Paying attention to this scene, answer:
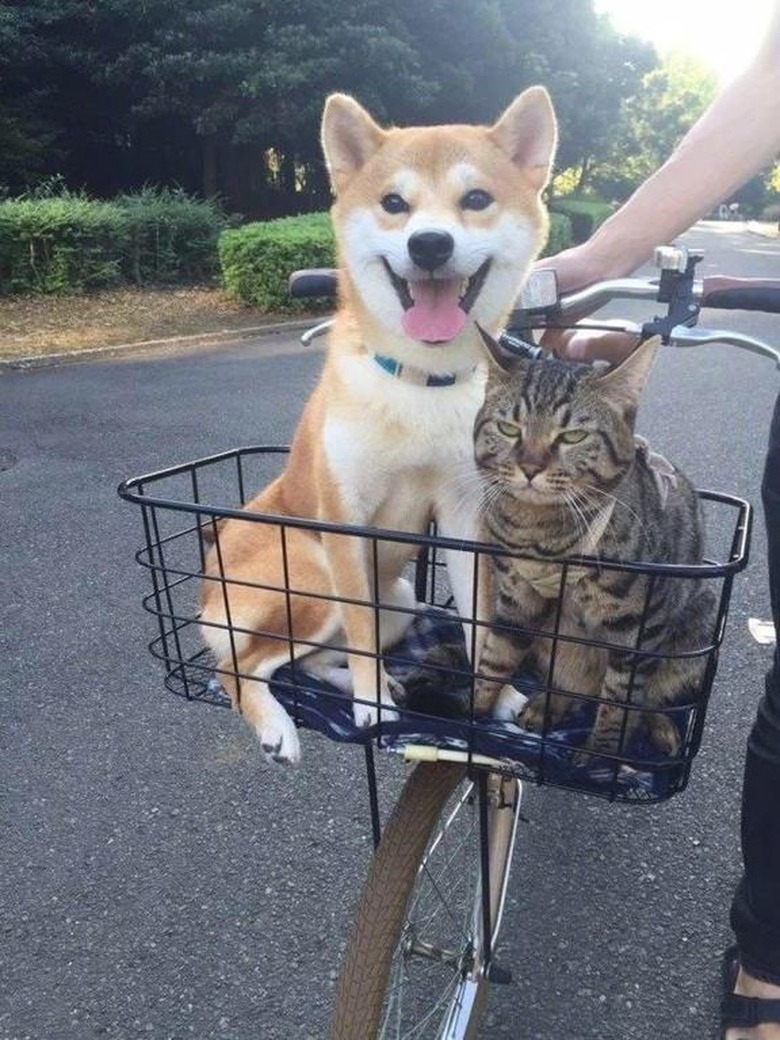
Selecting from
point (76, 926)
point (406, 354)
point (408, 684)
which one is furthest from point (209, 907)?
point (406, 354)

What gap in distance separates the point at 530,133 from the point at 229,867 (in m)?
2.01

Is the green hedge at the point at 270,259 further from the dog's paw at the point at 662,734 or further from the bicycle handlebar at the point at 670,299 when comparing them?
the dog's paw at the point at 662,734

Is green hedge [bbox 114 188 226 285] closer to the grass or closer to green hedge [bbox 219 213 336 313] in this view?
the grass

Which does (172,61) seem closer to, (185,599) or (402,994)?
(185,599)

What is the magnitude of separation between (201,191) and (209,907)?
19.3 m

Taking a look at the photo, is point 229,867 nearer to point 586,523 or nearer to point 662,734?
point 662,734

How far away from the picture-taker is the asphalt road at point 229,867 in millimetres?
2072

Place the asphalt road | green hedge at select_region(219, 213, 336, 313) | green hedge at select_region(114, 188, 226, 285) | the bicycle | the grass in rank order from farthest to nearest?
green hedge at select_region(114, 188, 226, 285) < green hedge at select_region(219, 213, 336, 313) < the grass < the asphalt road < the bicycle

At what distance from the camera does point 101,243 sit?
1200cm

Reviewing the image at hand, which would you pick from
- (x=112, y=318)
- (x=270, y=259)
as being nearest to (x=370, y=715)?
(x=112, y=318)

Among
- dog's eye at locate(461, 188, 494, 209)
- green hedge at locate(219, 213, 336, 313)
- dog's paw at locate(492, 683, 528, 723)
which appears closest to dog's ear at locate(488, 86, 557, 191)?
dog's eye at locate(461, 188, 494, 209)

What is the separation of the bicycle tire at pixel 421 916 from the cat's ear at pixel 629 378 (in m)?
0.68

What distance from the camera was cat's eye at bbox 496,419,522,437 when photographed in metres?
1.25

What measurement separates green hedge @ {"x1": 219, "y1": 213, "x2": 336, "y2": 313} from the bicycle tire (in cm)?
999
